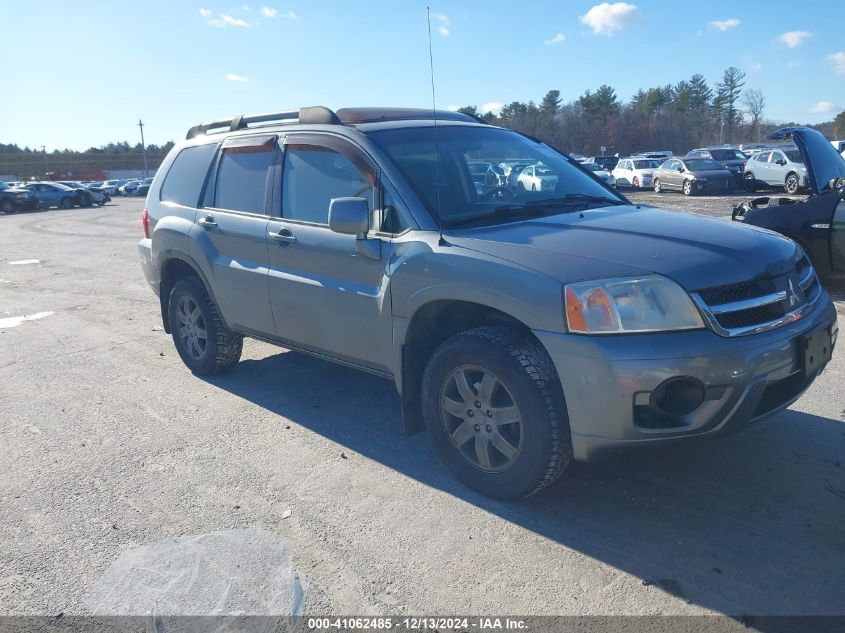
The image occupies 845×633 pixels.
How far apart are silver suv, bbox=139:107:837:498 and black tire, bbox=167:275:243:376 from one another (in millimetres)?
99

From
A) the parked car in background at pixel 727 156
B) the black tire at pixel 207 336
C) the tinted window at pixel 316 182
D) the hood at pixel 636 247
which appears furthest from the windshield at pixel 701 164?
the tinted window at pixel 316 182

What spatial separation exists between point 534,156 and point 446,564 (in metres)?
2.72

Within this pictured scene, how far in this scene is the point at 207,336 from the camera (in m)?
5.47

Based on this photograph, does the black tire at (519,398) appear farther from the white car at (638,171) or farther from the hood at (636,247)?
the white car at (638,171)

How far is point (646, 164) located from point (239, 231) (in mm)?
29703

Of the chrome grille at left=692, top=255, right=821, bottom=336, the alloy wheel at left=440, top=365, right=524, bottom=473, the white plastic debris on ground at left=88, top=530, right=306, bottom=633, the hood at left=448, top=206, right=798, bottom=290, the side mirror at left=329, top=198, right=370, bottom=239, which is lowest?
the white plastic debris on ground at left=88, top=530, right=306, bottom=633

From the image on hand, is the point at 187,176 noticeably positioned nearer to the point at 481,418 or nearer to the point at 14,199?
the point at 481,418

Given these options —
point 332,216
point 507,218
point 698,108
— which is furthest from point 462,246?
point 698,108

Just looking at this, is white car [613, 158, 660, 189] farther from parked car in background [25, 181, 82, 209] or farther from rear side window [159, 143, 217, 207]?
parked car in background [25, 181, 82, 209]

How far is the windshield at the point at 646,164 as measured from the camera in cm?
3158

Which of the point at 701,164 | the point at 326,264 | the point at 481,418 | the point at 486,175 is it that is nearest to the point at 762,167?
the point at 701,164

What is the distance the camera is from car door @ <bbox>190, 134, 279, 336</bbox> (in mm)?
4738

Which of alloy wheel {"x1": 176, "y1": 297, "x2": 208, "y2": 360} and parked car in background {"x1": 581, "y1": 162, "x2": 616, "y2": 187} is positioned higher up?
parked car in background {"x1": 581, "y1": 162, "x2": 616, "y2": 187}

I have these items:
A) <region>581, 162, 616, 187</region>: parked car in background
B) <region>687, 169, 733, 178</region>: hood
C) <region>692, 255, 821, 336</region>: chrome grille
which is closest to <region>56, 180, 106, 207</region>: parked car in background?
<region>581, 162, 616, 187</region>: parked car in background
